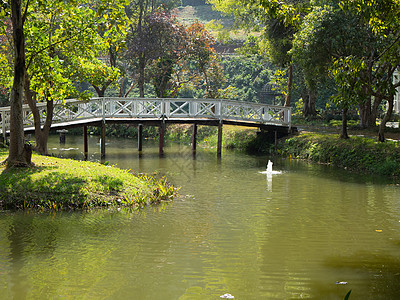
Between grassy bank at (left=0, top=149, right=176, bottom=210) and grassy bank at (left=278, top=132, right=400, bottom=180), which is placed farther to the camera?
grassy bank at (left=278, top=132, right=400, bottom=180)

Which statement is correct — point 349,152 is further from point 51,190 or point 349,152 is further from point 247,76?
point 247,76

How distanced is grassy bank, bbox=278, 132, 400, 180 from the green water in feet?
13.6

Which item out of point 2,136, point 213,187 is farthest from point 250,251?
point 2,136

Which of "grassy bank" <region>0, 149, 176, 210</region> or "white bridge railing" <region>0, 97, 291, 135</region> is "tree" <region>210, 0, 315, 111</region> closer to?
"white bridge railing" <region>0, 97, 291, 135</region>

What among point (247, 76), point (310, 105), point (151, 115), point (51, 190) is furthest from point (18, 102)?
point (247, 76)

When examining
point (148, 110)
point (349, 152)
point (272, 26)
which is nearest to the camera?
point (349, 152)

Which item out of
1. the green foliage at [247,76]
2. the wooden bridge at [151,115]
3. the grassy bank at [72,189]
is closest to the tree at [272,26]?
the wooden bridge at [151,115]

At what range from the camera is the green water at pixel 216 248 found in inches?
273

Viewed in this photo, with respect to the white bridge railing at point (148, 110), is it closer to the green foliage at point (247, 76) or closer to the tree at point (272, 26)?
the tree at point (272, 26)

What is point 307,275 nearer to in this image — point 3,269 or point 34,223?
point 3,269

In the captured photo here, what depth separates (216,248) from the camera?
8945 millimetres

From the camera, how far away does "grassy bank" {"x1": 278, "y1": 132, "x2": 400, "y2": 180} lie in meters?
19.3

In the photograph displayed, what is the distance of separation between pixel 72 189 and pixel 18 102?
3.17 metres

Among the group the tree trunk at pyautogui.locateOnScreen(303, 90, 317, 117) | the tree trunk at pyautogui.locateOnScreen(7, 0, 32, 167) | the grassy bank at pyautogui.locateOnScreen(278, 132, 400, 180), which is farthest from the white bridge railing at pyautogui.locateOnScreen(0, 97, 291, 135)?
the tree trunk at pyautogui.locateOnScreen(7, 0, 32, 167)
